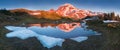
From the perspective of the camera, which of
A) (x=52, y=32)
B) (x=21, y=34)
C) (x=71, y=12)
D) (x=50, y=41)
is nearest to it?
(x=50, y=41)

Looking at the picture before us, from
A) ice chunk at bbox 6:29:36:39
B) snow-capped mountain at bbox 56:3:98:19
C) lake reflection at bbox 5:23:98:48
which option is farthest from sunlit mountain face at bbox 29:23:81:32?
ice chunk at bbox 6:29:36:39

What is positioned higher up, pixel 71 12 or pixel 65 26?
pixel 71 12

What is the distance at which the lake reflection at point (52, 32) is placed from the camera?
3.06m

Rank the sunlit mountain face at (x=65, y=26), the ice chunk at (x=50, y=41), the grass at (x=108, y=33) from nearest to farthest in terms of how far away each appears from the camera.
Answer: the ice chunk at (x=50, y=41) → the grass at (x=108, y=33) → the sunlit mountain face at (x=65, y=26)

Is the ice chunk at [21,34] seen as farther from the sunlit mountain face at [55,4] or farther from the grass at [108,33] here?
the grass at [108,33]

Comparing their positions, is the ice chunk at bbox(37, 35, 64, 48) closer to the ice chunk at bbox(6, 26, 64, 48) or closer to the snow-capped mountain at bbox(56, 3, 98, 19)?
the ice chunk at bbox(6, 26, 64, 48)

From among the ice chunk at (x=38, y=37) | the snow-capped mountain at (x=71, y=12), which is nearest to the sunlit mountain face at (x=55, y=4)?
the snow-capped mountain at (x=71, y=12)

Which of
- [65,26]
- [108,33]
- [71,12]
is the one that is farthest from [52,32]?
[108,33]

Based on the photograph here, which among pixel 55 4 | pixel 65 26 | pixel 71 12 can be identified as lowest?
pixel 65 26

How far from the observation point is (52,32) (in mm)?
3268

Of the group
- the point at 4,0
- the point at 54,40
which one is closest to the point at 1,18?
the point at 4,0

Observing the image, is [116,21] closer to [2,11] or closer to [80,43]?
[80,43]

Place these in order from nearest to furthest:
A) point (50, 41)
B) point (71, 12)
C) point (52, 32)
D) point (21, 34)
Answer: point (50, 41), point (21, 34), point (52, 32), point (71, 12)

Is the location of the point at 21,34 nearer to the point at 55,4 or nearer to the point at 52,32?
the point at 52,32
